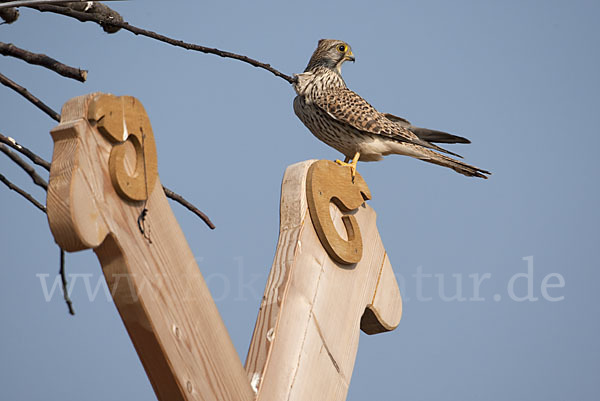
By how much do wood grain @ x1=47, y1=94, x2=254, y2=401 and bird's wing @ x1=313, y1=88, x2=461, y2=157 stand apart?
2391mm

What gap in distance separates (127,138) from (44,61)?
0.93 ft

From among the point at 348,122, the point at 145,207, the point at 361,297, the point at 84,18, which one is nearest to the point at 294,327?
the point at 361,297

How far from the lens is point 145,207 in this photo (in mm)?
1486

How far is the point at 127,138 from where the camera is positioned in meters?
1.47

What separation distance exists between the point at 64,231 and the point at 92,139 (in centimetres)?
20

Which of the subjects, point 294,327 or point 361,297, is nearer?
point 294,327

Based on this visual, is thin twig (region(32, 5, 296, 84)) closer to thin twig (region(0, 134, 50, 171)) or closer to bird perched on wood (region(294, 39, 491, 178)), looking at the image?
thin twig (region(0, 134, 50, 171))

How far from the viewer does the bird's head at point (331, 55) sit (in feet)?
14.4

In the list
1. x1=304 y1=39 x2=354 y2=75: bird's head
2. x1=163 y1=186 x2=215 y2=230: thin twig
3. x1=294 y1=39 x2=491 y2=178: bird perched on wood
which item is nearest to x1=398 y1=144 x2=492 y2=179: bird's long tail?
x1=294 y1=39 x2=491 y2=178: bird perched on wood

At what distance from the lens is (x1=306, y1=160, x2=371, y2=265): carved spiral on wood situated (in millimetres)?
2010

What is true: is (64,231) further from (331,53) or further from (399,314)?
(331,53)

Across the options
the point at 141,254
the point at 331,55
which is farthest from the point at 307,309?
the point at 331,55

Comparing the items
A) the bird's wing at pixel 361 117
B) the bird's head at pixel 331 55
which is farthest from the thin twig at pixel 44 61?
the bird's head at pixel 331 55

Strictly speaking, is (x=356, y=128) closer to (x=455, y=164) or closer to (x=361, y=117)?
(x=361, y=117)
